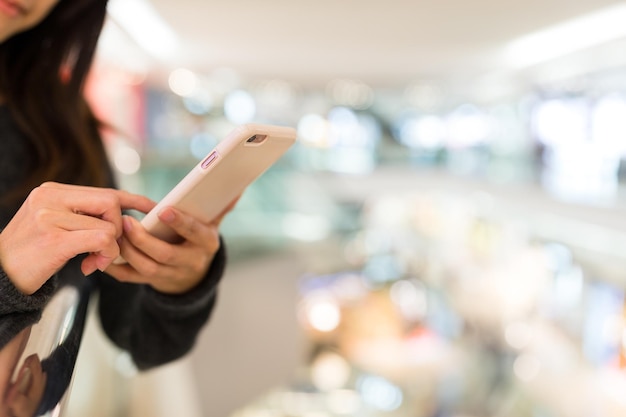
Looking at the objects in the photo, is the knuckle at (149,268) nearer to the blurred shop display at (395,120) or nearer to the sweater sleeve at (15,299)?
the sweater sleeve at (15,299)

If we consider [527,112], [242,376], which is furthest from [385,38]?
[242,376]

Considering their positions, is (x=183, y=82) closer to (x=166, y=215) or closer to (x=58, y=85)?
(x=58, y=85)

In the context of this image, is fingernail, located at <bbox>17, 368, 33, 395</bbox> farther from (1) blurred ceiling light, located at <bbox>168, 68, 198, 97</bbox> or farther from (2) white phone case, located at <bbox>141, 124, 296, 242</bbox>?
(1) blurred ceiling light, located at <bbox>168, 68, 198, 97</bbox>

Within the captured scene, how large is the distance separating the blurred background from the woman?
8cm

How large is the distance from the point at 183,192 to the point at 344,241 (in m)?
4.80

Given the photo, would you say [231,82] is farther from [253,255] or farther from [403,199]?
[253,255]

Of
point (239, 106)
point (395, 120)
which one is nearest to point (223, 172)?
point (239, 106)

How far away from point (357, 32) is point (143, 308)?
6.09 meters

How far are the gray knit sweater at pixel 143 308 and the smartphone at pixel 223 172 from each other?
0.37 feet

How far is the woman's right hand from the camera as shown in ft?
1.52

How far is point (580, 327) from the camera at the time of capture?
11.4 feet

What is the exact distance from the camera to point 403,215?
30.7 ft

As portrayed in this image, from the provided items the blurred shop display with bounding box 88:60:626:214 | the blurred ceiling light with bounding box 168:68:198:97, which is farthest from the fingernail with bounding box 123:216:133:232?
the blurred ceiling light with bounding box 168:68:198:97

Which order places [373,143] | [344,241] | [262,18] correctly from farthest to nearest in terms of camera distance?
[373,143] < [262,18] < [344,241]
